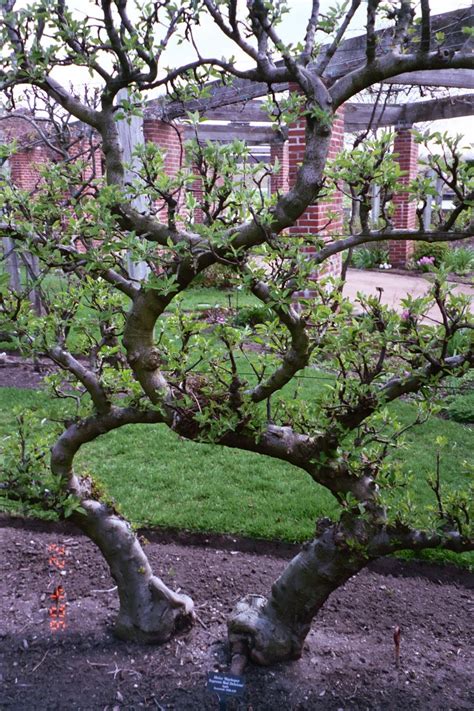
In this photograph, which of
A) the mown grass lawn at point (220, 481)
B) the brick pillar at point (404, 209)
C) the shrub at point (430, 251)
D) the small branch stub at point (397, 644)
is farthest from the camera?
the brick pillar at point (404, 209)

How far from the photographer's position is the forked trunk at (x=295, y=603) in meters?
2.46

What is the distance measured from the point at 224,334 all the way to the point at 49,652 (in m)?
1.65

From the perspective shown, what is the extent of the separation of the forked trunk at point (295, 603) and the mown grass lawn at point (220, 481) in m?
1.11

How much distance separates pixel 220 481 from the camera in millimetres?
4691

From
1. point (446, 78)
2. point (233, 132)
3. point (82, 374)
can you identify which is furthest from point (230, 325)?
point (233, 132)

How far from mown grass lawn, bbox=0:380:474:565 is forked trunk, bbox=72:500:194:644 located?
83cm

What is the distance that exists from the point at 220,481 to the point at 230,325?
2.47m

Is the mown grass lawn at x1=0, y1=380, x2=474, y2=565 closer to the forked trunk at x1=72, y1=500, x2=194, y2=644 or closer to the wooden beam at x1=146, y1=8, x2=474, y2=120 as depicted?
the forked trunk at x1=72, y1=500, x2=194, y2=644

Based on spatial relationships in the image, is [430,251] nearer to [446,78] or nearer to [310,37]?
[446,78]

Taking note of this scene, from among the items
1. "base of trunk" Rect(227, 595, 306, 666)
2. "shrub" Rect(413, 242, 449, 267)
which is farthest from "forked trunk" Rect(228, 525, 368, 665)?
"shrub" Rect(413, 242, 449, 267)

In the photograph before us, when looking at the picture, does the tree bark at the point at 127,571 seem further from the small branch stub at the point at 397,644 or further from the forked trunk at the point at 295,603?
the small branch stub at the point at 397,644

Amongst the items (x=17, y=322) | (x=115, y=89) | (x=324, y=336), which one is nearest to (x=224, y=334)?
(x=324, y=336)

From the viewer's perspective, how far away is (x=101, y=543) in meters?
2.81

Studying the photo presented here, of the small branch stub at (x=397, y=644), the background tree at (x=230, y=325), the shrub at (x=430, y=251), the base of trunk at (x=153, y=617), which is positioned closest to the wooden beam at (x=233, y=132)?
the shrub at (x=430, y=251)
